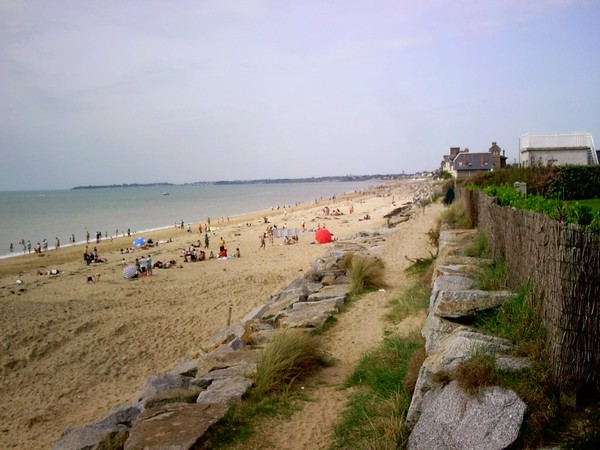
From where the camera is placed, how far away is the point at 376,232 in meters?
23.6

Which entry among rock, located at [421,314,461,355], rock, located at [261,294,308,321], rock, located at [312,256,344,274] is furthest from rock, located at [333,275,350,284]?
rock, located at [421,314,461,355]

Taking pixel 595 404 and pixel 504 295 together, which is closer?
pixel 595 404

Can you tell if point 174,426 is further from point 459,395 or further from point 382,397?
point 459,395

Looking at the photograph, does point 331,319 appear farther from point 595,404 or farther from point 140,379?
point 595,404

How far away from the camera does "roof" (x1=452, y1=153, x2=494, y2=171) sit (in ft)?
152

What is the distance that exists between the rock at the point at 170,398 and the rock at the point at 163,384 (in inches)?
18.0

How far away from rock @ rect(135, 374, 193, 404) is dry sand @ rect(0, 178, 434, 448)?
200cm

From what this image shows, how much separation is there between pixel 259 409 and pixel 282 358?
893 millimetres

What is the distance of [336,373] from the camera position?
608 centimetres

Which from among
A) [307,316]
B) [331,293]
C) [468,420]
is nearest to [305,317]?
[307,316]

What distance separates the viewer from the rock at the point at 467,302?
4.73 meters

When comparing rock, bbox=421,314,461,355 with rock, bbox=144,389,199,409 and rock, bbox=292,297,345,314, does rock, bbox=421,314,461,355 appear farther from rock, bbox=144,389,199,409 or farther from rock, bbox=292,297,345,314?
rock, bbox=292,297,345,314

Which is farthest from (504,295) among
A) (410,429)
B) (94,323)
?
(94,323)

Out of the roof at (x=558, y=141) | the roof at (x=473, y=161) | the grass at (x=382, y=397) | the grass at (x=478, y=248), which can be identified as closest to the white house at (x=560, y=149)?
the roof at (x=558, y=141)
